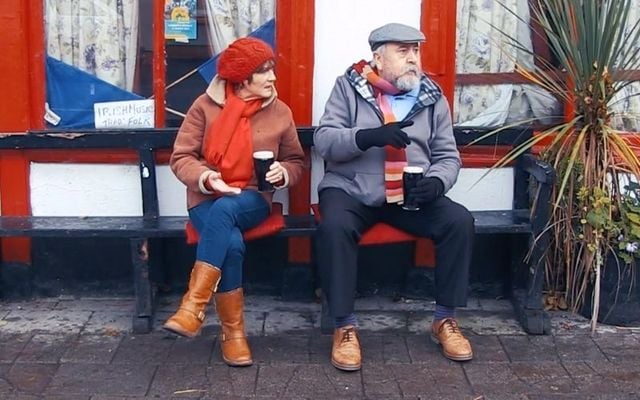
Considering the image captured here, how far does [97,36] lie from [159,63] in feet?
1.12

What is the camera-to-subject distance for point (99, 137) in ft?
17.3

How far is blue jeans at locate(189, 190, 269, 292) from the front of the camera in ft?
15.0

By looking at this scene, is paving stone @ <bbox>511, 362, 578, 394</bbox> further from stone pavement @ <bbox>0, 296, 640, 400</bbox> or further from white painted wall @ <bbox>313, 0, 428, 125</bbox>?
→ white painted wall @ <bbox>313, 0, 428, 125</bbox>

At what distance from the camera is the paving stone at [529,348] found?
478 centimetres

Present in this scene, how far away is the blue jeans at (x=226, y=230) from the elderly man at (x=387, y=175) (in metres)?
0.33

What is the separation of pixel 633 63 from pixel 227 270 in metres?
2.11

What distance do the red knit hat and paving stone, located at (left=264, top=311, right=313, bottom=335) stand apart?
1180 millimetres

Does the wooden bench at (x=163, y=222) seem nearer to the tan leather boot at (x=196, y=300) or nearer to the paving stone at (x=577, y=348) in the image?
the paving stone at (x=577, y=348)

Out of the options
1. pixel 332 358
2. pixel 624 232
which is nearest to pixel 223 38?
pixel 332 358

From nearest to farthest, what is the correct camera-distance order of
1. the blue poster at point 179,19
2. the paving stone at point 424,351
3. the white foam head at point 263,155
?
the white foam head at point 263,155, the paving stone at point 424,351, the blue poster at point 179,19

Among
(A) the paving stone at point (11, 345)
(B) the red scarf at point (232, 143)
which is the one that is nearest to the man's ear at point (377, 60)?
(B) the red scarf at point (232, 143)

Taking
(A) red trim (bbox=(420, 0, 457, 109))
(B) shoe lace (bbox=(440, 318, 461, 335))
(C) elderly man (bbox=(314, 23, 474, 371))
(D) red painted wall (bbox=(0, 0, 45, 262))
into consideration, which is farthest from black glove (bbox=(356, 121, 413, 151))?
(D) red painted wall (bbox=(0, 0, 45, 262))

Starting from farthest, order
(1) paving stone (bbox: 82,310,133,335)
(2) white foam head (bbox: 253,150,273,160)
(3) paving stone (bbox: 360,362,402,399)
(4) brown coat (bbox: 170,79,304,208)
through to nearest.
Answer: (1) paving stone (bbox: 82,310,133,335)
(4) brown coat (bbox: 170,79,304,208)
(2) white foam head (bbox: 253,150,273,160)
(3) paving stone (bbox: 360,362,402,399)

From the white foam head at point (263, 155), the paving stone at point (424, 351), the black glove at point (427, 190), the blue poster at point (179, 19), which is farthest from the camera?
the blue poster at point (179, 19)
